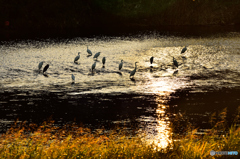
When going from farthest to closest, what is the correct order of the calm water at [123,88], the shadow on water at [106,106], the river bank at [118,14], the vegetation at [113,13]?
the vegetation at [113,13] → the river bank at [118,14] → the calm water at [123,88] → the shadow on water at [106,106]

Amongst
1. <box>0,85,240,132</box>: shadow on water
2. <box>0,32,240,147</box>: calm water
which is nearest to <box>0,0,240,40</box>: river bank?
<box>0,32,240,147</box>: calm water

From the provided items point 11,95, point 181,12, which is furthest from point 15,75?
point 181,12

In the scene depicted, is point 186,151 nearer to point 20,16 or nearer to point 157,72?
point 157,72

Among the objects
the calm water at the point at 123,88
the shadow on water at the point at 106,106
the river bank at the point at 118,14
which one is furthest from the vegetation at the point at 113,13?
the shadow on water at the point at 106,106

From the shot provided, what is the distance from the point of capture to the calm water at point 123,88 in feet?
67.6

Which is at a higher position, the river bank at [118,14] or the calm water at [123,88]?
the river bank at [118,14]

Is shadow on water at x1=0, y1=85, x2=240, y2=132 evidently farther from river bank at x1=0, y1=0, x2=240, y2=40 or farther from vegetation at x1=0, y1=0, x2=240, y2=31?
A: vegetation at x1=0, y1=0, x2=240, y2=31

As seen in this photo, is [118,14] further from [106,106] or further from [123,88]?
[106,106]

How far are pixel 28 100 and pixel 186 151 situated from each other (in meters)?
14.8

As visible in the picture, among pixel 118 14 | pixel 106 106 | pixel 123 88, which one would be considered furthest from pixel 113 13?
pixel 106 106

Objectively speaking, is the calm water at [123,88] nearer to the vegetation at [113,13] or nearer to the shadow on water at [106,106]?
the shadow on water at [106,106]

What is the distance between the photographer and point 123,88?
2647 cm

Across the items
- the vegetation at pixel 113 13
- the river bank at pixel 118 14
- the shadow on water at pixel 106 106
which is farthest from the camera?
the vegetation at pixel 113 13

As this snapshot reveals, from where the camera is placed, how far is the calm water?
2061 cm
